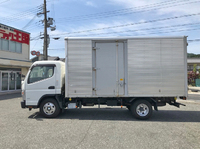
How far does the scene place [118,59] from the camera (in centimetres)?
629

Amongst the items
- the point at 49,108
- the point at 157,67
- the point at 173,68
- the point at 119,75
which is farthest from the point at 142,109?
the point at 49,108

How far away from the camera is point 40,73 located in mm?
6578

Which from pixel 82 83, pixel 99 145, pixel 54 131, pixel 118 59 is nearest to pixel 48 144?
pixel 54 131

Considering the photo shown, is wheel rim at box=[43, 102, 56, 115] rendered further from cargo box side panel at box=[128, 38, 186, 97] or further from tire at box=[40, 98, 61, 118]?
cargo box side panel at box=[128, 38, 186, 97]

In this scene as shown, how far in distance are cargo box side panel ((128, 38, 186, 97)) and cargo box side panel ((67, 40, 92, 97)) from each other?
1.60 meters

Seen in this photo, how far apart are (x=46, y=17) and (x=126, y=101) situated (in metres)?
16.4

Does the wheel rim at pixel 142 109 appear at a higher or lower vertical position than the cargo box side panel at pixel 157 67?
lower

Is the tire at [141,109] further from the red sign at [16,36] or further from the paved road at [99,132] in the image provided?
the red sign at [16,36]

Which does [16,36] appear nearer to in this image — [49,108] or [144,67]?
[49,108]

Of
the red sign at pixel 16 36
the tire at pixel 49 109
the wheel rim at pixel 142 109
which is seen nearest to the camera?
the wheel rim at pixel 142 109

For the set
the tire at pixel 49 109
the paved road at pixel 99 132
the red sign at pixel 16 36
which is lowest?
the paved road at pixel 99 132

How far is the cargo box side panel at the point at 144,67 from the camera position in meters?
6.13

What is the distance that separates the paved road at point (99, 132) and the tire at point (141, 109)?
0.82 feet

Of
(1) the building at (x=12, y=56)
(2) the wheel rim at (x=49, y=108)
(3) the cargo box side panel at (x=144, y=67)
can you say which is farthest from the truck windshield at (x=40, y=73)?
(1) the building at (x=12, y=56)
